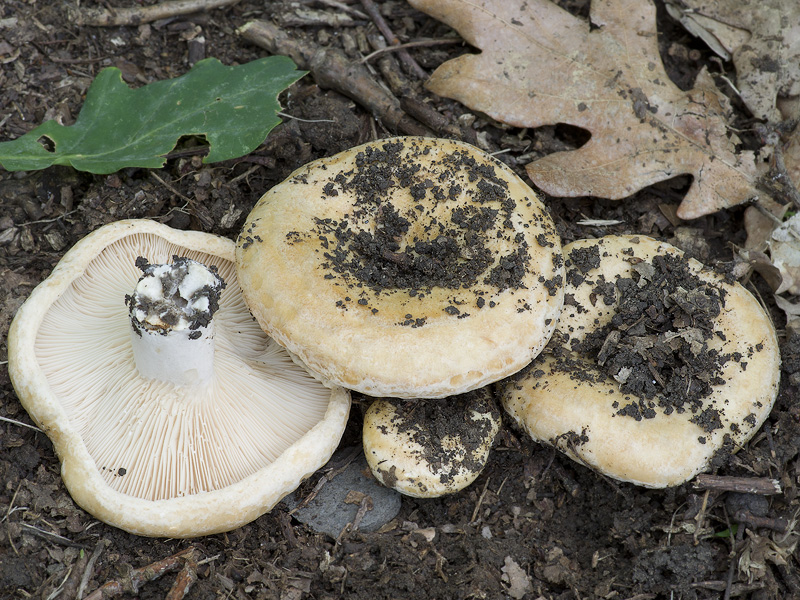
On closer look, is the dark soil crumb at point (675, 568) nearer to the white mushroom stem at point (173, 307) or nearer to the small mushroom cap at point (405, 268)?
the small mushroom cap at point (405, 268)

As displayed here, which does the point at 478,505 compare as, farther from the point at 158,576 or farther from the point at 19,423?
the point at 19,423

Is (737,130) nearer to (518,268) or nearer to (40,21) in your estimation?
(518,268)

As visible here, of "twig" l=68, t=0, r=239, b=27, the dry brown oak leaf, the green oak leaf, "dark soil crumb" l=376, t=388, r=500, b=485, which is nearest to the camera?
"dark soil crumb" l=376, t=388, r=500, b=485

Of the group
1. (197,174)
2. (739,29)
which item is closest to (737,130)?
(739,29)

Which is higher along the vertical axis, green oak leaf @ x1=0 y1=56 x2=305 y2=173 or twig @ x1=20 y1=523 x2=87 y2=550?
green oak leaf @ x1=0 y1=56 x2=305 y2=173

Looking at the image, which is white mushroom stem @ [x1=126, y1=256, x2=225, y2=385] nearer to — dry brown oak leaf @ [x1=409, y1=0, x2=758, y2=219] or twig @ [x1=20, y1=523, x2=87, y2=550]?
twig @ [x1=20, y1=523, x2=87, y2=550]

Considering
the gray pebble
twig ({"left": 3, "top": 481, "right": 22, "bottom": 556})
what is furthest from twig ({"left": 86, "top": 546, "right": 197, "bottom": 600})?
the gray pebble
